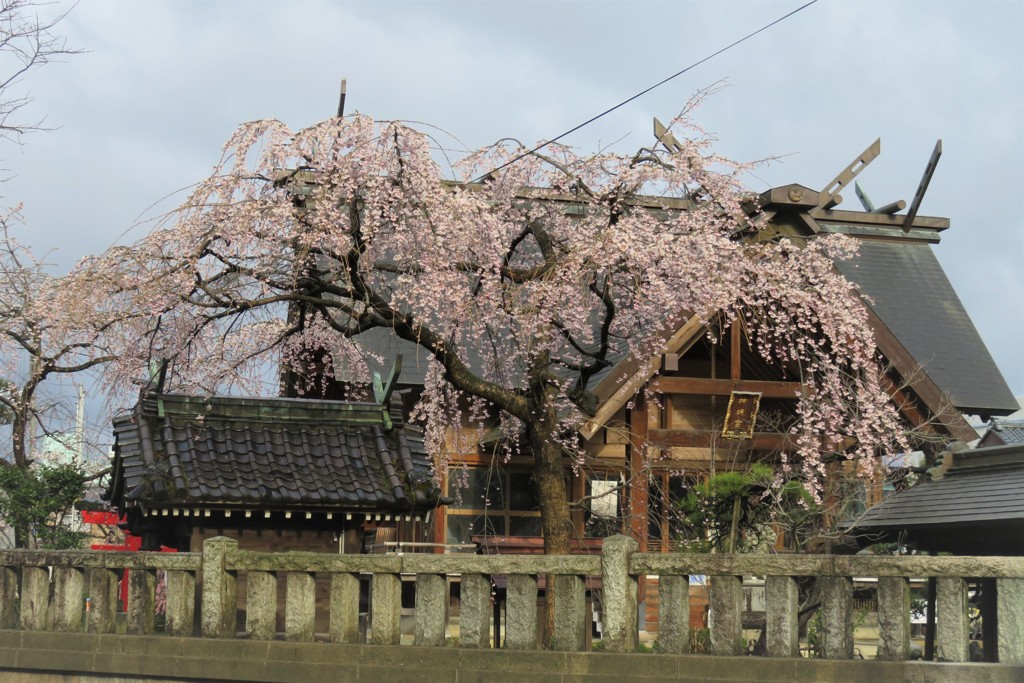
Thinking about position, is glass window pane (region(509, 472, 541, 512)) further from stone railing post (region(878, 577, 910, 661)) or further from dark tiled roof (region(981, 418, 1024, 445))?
dark tiled roof (region(981, 418, 1024, 445))

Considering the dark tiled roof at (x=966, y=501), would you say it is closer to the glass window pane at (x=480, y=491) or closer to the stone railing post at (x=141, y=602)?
the stone railing post at (x=141, y=602)

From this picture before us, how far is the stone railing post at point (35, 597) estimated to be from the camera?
37.3ft

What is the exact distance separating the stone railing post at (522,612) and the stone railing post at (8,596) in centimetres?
543

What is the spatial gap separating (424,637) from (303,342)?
11.0 metres

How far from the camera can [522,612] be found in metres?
10.1

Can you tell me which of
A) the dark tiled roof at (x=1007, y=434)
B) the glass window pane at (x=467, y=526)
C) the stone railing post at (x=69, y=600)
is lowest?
the stone railing post at (x=69, y=600)

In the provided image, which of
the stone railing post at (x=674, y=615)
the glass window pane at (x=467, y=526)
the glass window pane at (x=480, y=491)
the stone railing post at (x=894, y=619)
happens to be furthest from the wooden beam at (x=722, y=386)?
the stone railing post at (x=894, y=619)

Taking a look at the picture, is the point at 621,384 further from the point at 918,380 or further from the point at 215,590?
the point at 215,590

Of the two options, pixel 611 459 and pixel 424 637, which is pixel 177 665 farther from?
pixel 611 459

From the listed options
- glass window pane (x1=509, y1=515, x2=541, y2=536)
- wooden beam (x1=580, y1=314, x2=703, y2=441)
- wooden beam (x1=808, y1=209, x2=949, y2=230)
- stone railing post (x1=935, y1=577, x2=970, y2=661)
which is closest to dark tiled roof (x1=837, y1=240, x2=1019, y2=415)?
wooden beam (x1=808, y1=209, x2=949, y2=230)

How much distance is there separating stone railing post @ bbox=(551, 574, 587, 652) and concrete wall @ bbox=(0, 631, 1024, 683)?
126mm

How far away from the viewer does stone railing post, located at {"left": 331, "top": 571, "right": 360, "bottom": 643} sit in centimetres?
1041

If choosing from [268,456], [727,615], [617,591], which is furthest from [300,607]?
[727,615]

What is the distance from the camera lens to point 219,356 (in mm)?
17172
